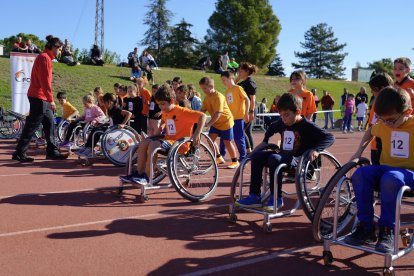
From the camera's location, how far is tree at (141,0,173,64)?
60.6 m

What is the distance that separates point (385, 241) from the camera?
11.1 feet

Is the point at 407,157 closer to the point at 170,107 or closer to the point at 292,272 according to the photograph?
the point at 292,272

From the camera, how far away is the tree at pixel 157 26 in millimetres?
60594

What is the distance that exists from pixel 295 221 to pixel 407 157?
5.14 feet

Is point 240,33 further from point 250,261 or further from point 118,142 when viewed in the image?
point 250,261

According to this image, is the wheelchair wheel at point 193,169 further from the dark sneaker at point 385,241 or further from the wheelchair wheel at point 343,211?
the dark sneaker at point 385,241

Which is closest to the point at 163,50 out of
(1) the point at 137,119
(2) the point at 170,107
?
(1) the point at 137,119

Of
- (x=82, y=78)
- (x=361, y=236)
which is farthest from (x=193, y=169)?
(x=82, y=78)

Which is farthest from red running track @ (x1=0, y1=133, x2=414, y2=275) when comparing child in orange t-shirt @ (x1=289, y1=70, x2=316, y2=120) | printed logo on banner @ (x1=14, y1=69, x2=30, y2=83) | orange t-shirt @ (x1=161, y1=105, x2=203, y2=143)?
printed logo on banner @ (x1=14, y1=69, x2=30, y2=83)

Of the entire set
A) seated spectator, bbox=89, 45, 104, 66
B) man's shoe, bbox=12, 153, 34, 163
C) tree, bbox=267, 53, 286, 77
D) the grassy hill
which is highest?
tree, bbox=267, 53, 286, 77

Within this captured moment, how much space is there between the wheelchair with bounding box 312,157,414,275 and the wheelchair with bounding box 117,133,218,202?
5.96 ft

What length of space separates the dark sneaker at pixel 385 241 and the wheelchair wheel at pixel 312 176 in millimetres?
990

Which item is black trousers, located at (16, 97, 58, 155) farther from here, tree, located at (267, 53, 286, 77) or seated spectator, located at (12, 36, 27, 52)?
tree, located at (267, 53, 286, 77)

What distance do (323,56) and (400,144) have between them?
271 ft
